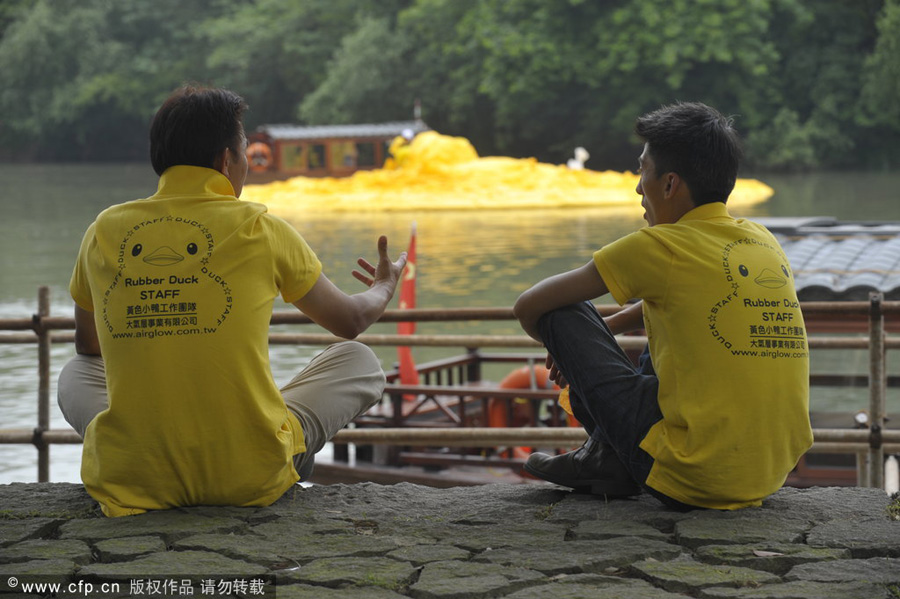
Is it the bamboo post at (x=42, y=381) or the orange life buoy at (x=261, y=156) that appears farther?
the orange life buoy at (x=261, y=156)

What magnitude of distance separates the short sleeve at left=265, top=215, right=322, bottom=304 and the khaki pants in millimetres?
256

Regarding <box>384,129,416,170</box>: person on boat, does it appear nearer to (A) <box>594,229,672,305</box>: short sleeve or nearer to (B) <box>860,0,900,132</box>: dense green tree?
(B) <box>860,0,900,132</box>: dense green tree

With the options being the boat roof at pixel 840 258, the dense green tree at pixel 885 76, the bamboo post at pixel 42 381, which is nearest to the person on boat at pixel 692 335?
the bamboo post at pixel 42 381

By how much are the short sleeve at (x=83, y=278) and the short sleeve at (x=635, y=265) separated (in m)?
1.01

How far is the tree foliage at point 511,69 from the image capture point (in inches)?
1234

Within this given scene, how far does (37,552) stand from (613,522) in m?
1.11

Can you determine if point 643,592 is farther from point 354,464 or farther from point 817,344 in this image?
point 354,464

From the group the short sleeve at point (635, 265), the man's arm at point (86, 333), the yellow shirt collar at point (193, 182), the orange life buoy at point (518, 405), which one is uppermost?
the yellow shirt collar at point (193, 182)

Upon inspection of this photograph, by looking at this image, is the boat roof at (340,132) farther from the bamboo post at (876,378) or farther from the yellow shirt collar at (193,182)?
the yellow shirt collar at (193,182)

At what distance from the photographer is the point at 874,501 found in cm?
259

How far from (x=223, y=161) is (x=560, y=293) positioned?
0.72m

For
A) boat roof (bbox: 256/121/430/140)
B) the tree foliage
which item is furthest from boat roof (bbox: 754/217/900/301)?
the tree foliage

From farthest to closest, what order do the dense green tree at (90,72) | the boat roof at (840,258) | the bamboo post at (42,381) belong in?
the dense green tree at (90,72), the boat roof at (840,258), the bamboo post at (42,381)

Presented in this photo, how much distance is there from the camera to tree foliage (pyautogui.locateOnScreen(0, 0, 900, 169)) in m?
31.3
